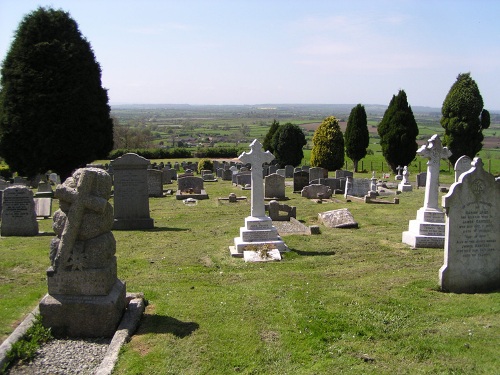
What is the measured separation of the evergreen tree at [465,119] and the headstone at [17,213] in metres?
30.4

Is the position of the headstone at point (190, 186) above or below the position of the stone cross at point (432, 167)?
below

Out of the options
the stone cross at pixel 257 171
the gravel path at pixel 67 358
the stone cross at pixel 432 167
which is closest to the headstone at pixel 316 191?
the stone cross at pixel 432 167

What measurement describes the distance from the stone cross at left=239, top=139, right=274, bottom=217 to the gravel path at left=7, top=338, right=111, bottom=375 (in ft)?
22.0

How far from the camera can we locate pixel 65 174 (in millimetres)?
28453

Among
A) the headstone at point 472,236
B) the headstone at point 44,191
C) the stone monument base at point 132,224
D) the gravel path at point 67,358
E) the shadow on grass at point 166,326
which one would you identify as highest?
the headstone at point 472,236

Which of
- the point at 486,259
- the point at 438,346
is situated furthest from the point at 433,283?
the point at 438,346

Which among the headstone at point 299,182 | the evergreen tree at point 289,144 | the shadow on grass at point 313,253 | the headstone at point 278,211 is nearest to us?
the shadow on grass at point 313,253

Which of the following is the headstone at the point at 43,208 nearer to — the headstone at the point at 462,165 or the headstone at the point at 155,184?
the headstone at the point at 155,184

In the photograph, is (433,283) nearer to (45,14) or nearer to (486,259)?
(486,259)

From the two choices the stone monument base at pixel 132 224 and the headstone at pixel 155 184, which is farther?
the headstone at pixel 155 184

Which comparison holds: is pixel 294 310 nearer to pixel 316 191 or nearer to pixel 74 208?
pixel 74 208

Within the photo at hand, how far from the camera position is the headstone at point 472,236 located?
28.5 ft

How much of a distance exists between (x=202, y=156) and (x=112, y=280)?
1992 inches

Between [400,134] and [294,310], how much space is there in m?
34.1
